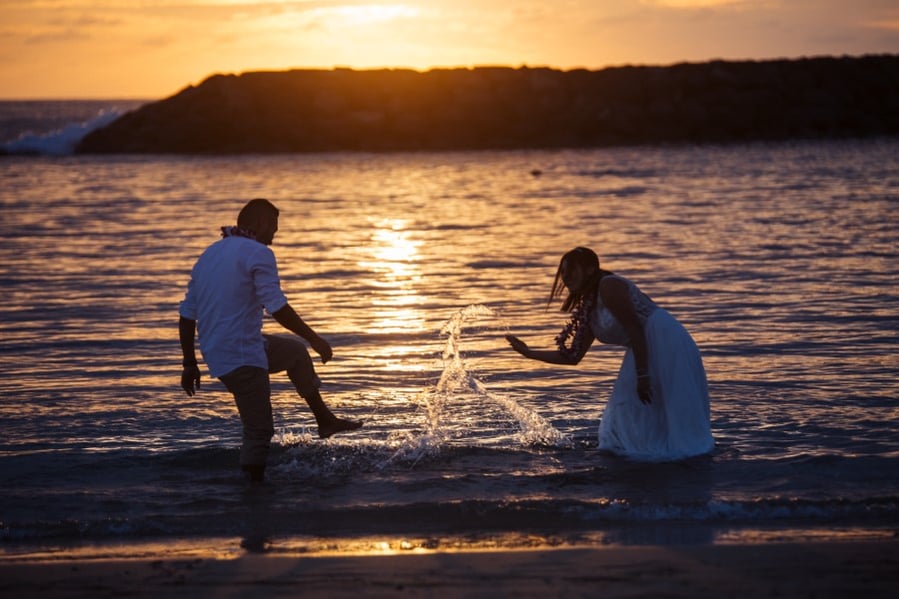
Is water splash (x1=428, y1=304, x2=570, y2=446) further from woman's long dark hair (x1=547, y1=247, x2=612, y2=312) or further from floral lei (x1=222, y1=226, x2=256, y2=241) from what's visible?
floral lei (x1=222, y1=226, x2=256, y2=241)

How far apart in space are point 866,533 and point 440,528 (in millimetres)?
2246

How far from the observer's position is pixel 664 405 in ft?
26.1

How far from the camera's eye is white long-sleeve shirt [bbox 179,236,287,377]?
702 centimetres

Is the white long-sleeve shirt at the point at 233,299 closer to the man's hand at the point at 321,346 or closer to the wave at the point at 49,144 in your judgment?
the man's hand at the point at 321,346

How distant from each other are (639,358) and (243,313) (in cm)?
247

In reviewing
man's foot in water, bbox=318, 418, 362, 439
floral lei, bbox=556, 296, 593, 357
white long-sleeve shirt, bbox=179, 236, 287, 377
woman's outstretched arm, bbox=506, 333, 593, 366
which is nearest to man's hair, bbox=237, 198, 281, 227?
white long-sleeve shirt, bbox=179, 236, 287, 377

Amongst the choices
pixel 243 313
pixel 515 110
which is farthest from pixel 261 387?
pixel 515 110

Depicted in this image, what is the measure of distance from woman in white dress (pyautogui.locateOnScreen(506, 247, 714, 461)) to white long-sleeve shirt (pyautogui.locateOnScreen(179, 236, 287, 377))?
159cm

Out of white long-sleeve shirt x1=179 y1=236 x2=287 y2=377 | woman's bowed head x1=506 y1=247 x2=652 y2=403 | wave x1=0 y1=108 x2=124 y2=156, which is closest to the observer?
white long-sleeve shirt x1=179 y1=236 x2=287 y2=377

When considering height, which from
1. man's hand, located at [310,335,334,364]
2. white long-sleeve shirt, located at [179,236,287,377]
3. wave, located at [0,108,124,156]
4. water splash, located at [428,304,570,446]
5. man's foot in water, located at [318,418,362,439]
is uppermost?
wave, located at [0,108,124,156]

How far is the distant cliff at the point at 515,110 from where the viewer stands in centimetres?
6219

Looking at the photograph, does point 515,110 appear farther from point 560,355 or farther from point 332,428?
point 332,428

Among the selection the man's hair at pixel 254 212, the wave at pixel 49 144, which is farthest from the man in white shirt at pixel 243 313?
the wave at pixel 49 144

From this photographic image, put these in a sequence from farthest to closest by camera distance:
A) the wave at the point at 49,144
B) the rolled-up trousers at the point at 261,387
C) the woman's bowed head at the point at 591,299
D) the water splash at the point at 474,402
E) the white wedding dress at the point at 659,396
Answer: the wave at the point at 49,144
the water splash at the point at 474,402
the white wedding dress at the point at 659,396
the woman's bowed head at the point at 591,299
the rolled-up trousers at the point at 261,387
